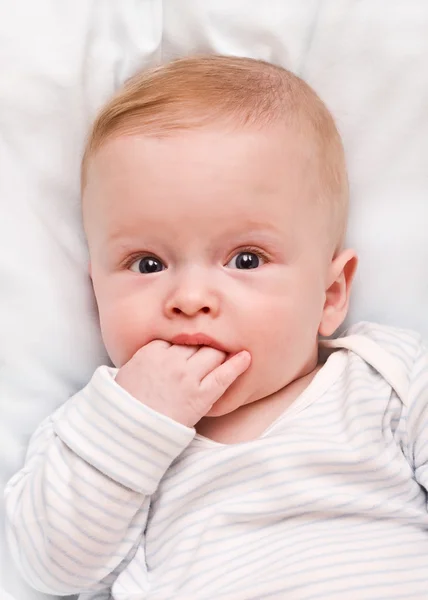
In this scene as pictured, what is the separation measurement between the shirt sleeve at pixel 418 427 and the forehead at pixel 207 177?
1.12 ft

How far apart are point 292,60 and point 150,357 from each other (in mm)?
617

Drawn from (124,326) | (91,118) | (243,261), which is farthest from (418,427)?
(91,118)

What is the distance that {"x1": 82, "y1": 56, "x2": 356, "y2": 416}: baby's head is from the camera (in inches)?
45.8

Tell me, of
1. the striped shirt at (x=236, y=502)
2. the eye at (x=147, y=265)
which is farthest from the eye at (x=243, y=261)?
the striped shirt at (x=236, y=502)

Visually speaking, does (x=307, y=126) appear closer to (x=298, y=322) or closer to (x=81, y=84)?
(x=298, y=322)

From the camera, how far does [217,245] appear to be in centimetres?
118

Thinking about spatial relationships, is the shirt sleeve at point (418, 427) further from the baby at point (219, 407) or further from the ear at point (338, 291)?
the ear at point (338, 291)

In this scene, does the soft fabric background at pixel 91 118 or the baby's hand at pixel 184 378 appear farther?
the soft fabric background at pixel 91 118

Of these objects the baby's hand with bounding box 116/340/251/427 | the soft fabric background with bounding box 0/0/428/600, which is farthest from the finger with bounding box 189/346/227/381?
the soft fabric background with bounding box 0/0/428/600

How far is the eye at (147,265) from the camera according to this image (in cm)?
123

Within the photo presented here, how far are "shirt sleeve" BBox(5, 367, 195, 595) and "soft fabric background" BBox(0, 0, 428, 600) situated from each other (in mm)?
143

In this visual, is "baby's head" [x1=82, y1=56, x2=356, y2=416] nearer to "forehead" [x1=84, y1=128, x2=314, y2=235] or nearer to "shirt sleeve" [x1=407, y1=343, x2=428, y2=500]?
"forehead" [x1=84, y1=128, x2=314, y2=235]

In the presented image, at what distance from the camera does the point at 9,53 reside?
4.48 feet

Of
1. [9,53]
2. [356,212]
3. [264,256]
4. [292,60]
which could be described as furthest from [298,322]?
[9,53]
